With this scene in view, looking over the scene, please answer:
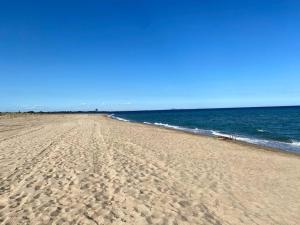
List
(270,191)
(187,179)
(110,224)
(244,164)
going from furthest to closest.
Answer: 1. (244,164)
2. (187,179)
3. (270,191)
4. (110,224)

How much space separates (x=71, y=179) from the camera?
34.0 feet

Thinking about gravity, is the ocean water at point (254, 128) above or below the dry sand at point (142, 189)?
below

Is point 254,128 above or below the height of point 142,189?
below

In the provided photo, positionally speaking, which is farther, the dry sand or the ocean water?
the ocean water

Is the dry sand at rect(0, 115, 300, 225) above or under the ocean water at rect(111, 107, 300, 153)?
above

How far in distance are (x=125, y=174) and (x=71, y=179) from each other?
6.20ft

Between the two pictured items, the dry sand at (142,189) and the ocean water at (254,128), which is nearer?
the dry sand at (142,189)

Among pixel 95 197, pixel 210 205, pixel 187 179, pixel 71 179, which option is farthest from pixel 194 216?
pixel 71 179

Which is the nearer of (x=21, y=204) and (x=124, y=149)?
(x=21, y=204)

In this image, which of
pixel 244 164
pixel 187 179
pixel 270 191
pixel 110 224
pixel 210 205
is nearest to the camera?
pixel 110 224

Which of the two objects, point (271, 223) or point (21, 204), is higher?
point (21, 204)

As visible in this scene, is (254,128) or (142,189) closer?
(142,189)

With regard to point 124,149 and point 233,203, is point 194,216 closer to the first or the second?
point 233,203

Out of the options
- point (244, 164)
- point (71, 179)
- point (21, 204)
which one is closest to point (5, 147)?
point (71, 179)
